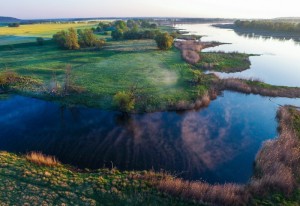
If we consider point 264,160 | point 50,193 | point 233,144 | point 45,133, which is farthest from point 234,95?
point 50,193

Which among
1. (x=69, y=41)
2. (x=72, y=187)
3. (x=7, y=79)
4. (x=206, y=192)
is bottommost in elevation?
(x=206, y=192)

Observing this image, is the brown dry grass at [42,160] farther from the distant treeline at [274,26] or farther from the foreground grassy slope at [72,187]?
the distant treeline at [274,26]

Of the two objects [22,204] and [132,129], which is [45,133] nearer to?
[132,129]

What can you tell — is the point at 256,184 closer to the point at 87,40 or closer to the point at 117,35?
the point at 87,40

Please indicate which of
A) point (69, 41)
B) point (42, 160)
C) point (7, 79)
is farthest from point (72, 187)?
point (69, 41)

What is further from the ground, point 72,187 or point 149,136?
point 149,136

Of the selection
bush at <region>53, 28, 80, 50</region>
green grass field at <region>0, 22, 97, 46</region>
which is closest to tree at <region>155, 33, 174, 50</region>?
bush at <region>53, 28, 80, 50</region>

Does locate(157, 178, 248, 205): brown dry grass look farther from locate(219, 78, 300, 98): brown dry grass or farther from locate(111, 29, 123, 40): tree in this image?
locate(111, 29, 123, 40): tree
